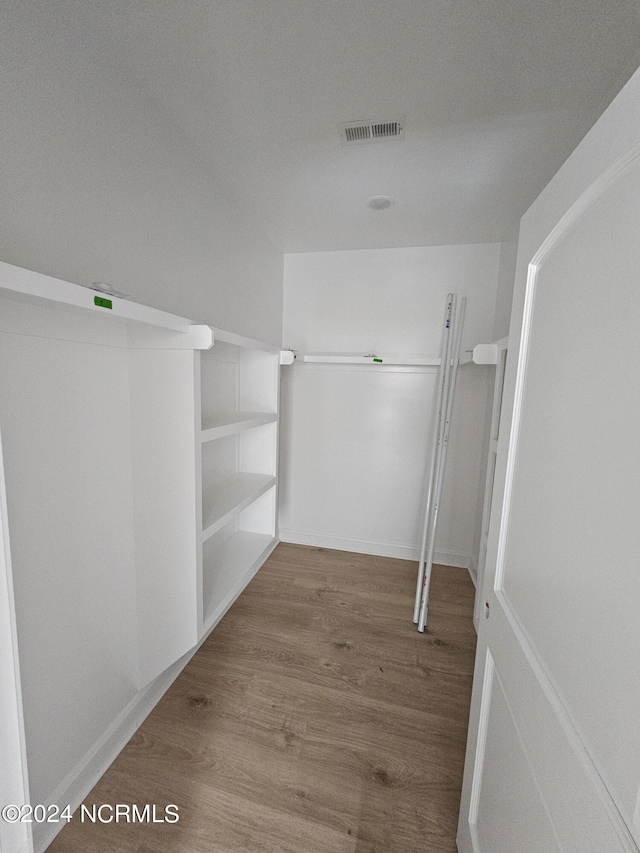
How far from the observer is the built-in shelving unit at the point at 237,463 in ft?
6.85

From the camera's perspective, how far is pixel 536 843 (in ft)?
2.25

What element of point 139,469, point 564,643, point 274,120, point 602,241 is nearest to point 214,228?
point 274,120

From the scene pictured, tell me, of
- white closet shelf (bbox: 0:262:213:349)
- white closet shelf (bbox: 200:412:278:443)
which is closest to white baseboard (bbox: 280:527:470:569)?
white closet shelf (bbox: 200:412:278:443)

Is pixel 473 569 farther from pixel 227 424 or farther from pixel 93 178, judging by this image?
pixel 93 178

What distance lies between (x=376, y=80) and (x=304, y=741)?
8.51 feet

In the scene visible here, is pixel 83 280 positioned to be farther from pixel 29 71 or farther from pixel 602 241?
pixel 602 241

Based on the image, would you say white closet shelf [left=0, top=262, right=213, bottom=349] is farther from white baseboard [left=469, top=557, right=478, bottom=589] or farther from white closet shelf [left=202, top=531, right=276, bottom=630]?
white baseboard [left=469, top=557, right=478, bottom=589]

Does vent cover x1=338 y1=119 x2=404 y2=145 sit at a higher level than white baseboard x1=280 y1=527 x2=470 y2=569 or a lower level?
higher

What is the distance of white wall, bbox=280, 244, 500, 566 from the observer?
283cm

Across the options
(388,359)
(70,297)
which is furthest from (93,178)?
(388,359)

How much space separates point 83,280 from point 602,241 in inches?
56.5

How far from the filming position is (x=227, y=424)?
6.12 ft

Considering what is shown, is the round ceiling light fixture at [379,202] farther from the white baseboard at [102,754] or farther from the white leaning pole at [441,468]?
the white baseboard at [102,754]

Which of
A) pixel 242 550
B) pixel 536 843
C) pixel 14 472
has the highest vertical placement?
pixel 14 472
